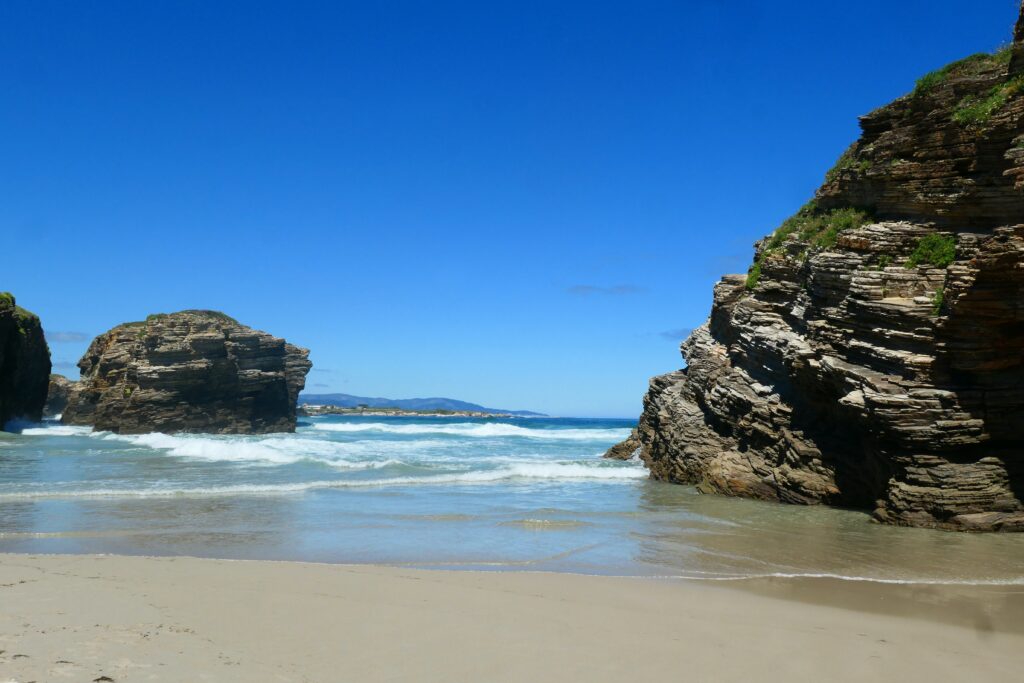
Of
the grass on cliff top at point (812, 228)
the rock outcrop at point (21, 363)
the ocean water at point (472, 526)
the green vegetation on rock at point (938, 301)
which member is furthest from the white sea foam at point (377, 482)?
the rock outcrop at point (21, 363)

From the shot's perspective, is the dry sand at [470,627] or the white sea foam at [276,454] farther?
the white sea foam at [276,454]

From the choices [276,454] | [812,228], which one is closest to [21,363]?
[276,454]

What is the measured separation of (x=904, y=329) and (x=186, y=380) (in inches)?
1704

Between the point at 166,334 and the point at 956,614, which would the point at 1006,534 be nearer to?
the point at 956,614

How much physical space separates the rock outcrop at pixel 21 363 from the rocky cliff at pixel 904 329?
41410 millimetres

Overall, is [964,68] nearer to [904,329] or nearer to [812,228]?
[812,228]

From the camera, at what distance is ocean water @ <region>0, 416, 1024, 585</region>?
377 inches

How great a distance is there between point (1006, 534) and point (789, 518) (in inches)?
131

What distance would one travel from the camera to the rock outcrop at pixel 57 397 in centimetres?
6784

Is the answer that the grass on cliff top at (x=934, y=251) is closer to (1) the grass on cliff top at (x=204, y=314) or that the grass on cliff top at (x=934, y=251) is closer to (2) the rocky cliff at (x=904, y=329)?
(2) the rocky cliff at (x=904, y=329)

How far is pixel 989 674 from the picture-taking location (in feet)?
18.1

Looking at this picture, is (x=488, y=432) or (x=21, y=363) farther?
(x=488, y=432)

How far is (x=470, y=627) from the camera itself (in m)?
6.33

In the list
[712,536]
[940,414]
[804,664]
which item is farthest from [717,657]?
[940,414]
